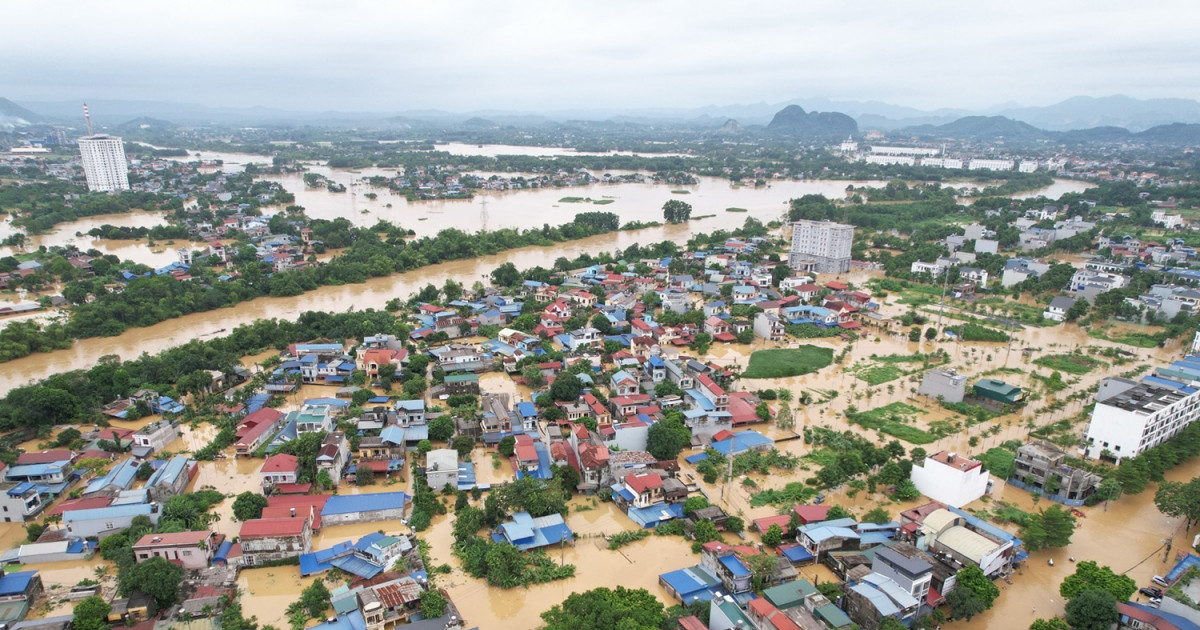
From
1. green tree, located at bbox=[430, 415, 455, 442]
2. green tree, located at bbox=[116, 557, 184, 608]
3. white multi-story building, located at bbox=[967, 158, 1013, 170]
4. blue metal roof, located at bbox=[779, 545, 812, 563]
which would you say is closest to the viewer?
green tree, located at bbox=[116, 557, 184, 608]

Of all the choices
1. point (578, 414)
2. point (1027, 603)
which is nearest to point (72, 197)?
point (578, 414)

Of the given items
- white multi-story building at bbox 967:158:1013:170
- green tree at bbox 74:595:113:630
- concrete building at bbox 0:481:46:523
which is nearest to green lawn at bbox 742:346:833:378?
green tree at bbox 74:595:113:630

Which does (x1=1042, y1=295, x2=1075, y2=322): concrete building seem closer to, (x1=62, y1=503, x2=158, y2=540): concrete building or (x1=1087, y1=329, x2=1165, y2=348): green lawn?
(x1=1087, y1=329, x2=1165, y2=348): green lawn

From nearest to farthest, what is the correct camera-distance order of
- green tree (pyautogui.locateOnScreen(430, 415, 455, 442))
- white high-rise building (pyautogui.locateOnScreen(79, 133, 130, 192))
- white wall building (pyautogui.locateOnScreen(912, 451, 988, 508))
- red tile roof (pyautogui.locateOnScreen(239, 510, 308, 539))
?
red tile roof (pyautogui.locateOnScreen(239, 510, 308, 539)) → white wall building (pyautogui.locateOnScreen(912, 451, 988, 508)) → green tree (pyautogui.locateOnScreen(430, 415, 455, 442)) → white high-rise building (pyautogui.locateOnScreen(79, 133, 130, 192))

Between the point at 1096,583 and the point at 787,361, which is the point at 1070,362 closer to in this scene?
the point at 787,361

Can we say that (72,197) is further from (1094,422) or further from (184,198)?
(1094,422)

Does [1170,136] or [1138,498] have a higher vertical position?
[1170,136]
